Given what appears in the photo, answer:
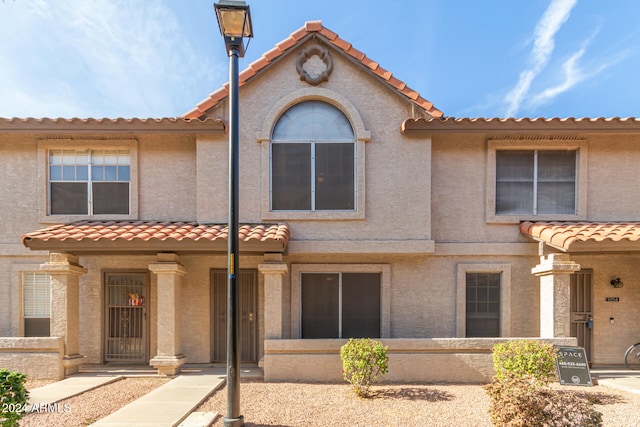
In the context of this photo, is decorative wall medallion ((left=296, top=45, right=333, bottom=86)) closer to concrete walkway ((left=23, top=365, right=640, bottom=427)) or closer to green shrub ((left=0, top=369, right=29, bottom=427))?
concrete walkway ((left=23, top=365, right=640, bottom=427))

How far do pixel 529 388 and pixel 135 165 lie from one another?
29.6ft

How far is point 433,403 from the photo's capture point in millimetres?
6016

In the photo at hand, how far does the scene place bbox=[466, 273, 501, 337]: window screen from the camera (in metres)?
8.62

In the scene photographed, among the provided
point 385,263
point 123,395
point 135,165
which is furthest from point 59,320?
point 385,263

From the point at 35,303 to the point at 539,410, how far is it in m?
10.7

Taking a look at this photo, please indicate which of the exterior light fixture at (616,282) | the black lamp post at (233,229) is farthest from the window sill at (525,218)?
the black lamp post at (233,229)

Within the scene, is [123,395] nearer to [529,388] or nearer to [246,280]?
[246,280]

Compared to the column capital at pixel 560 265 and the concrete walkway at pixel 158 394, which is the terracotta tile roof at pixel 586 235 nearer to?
the column capital at pixel 560 265

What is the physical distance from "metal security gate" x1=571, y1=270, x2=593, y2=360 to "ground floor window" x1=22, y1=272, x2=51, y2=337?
511 inches

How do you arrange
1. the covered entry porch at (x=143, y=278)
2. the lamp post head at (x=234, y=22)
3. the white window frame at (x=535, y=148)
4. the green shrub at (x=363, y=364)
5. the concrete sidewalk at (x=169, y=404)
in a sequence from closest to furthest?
the lamp post head at (x=234, y=22)
the concrete sidewalk at (x=169, y=404)
the green shrub at (x=363, y=364)
the covered entry porch at (x=143, y=278)
the white window frame at (x=535, y=148)

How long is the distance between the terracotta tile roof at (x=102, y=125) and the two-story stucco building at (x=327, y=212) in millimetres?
45

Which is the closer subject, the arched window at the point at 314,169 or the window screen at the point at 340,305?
the arched window at the point at 314,169

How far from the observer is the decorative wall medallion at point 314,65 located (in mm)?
8289

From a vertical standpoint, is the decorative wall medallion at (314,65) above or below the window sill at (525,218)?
above
